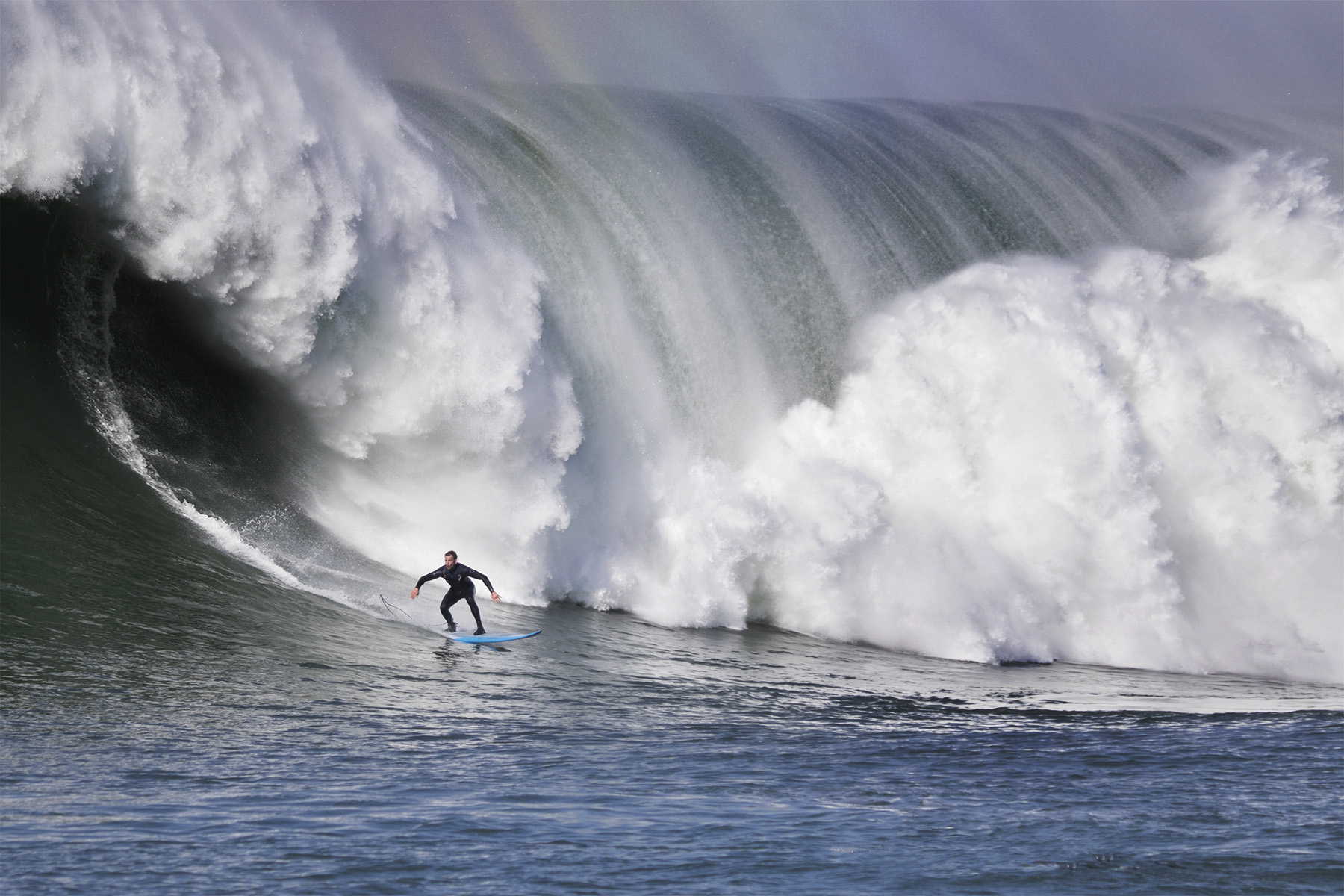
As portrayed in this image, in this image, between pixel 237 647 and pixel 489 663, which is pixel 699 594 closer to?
pixel 489 663

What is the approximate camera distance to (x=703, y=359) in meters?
13.7

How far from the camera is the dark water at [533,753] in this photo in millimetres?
5051

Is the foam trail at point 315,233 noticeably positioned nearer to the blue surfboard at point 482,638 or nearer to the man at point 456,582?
the man at point 456,582

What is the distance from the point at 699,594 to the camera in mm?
11383

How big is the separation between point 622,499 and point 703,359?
247 cm

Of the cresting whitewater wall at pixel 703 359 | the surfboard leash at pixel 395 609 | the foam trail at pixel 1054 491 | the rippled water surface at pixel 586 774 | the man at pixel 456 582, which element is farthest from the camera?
the foam trail at pixel 1054 491

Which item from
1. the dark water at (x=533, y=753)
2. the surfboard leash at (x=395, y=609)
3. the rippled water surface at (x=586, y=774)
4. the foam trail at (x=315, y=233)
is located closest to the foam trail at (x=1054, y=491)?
the dark water at (x=533, y=753)

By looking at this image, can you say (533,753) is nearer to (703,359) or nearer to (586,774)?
(586,774)

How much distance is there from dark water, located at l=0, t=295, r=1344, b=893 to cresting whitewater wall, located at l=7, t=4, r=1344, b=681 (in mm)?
1110

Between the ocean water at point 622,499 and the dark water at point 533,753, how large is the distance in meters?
0.04

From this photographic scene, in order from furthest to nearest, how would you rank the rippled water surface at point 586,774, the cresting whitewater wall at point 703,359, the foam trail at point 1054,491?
the foam trail at point 1054,491 → the cresting whitewater wall at point 703,359 → the rippled water surface at point 586,774

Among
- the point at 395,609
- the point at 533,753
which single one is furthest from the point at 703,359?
the point at 533,753

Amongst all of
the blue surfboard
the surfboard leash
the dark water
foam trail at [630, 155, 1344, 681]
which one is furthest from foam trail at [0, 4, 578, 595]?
foam trail at [630, 155, 1344, 681]

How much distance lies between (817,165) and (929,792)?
11.6 m
